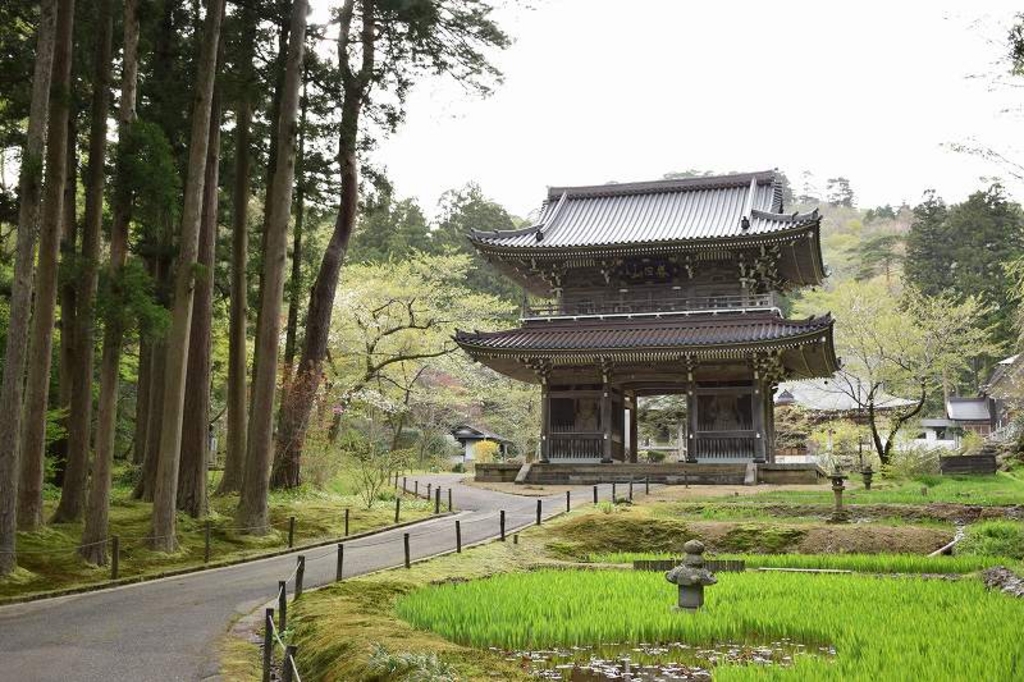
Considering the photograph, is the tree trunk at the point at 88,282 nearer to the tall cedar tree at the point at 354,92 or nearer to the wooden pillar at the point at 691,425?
the tall cedar tree at the point at 354,92

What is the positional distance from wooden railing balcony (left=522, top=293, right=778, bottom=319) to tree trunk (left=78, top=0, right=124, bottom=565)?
1849 cm

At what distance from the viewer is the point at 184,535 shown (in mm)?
15234

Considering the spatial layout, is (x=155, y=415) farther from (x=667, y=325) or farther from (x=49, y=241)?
(x=667, y=325)

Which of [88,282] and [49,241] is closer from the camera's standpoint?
[49,241]

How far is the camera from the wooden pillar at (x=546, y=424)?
96.1 feet

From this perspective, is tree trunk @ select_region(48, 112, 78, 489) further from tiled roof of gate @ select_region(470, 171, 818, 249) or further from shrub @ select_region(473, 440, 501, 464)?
shrub @ select_region(473, 440, 501, 464)

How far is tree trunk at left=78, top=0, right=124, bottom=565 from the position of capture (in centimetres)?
1269

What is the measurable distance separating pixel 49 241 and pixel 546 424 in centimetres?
1894

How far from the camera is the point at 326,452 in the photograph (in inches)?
942

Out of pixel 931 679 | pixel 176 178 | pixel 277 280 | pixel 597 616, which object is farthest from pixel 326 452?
pixel 931 679

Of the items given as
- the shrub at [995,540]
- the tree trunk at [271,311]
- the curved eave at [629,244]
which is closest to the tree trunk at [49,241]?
the tree trunk at [271,311]

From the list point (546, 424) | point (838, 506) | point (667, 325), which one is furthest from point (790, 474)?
point (838, 506)

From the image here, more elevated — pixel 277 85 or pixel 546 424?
pixel 277 85

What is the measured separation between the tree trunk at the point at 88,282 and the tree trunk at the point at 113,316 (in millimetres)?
18
